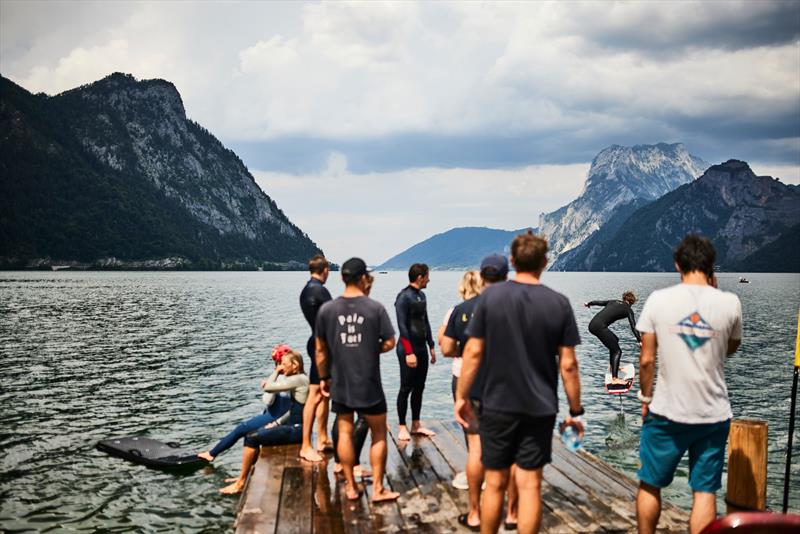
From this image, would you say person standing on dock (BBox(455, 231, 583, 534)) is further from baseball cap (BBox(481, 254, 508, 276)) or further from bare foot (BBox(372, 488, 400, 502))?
bare foot (BBox(372, 488, 400, 502))

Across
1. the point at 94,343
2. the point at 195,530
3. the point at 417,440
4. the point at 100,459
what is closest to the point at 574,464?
the point at 417,440

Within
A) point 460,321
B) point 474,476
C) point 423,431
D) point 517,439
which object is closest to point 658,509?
point 517,439

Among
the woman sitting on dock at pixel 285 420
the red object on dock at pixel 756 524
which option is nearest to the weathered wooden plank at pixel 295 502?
the woman sitting on dock at pixel 285 420

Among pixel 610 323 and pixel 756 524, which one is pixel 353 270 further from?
pixel 610 323

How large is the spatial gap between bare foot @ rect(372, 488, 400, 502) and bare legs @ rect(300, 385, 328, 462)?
1875mm

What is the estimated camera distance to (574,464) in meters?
9.70

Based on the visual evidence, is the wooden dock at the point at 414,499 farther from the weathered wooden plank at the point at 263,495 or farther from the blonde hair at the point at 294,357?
the blonde hair at the point at 294,357

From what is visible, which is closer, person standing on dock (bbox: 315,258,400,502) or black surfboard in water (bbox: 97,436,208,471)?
person standing on dock (bbox: 315,258,400,502)

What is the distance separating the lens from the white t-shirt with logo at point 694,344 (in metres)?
5.53

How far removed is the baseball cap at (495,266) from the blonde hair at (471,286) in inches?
14.1

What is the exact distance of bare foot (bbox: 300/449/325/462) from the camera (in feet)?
31.3

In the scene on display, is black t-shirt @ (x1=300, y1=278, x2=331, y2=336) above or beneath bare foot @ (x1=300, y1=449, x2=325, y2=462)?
above

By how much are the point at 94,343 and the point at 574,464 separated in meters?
31.3

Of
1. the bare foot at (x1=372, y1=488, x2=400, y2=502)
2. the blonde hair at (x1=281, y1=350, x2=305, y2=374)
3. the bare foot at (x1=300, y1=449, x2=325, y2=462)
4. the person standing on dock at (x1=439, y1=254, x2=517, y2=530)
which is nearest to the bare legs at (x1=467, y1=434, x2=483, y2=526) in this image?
the person standing on dock at (x1=439, y1=254, x2=517, y2=530)
